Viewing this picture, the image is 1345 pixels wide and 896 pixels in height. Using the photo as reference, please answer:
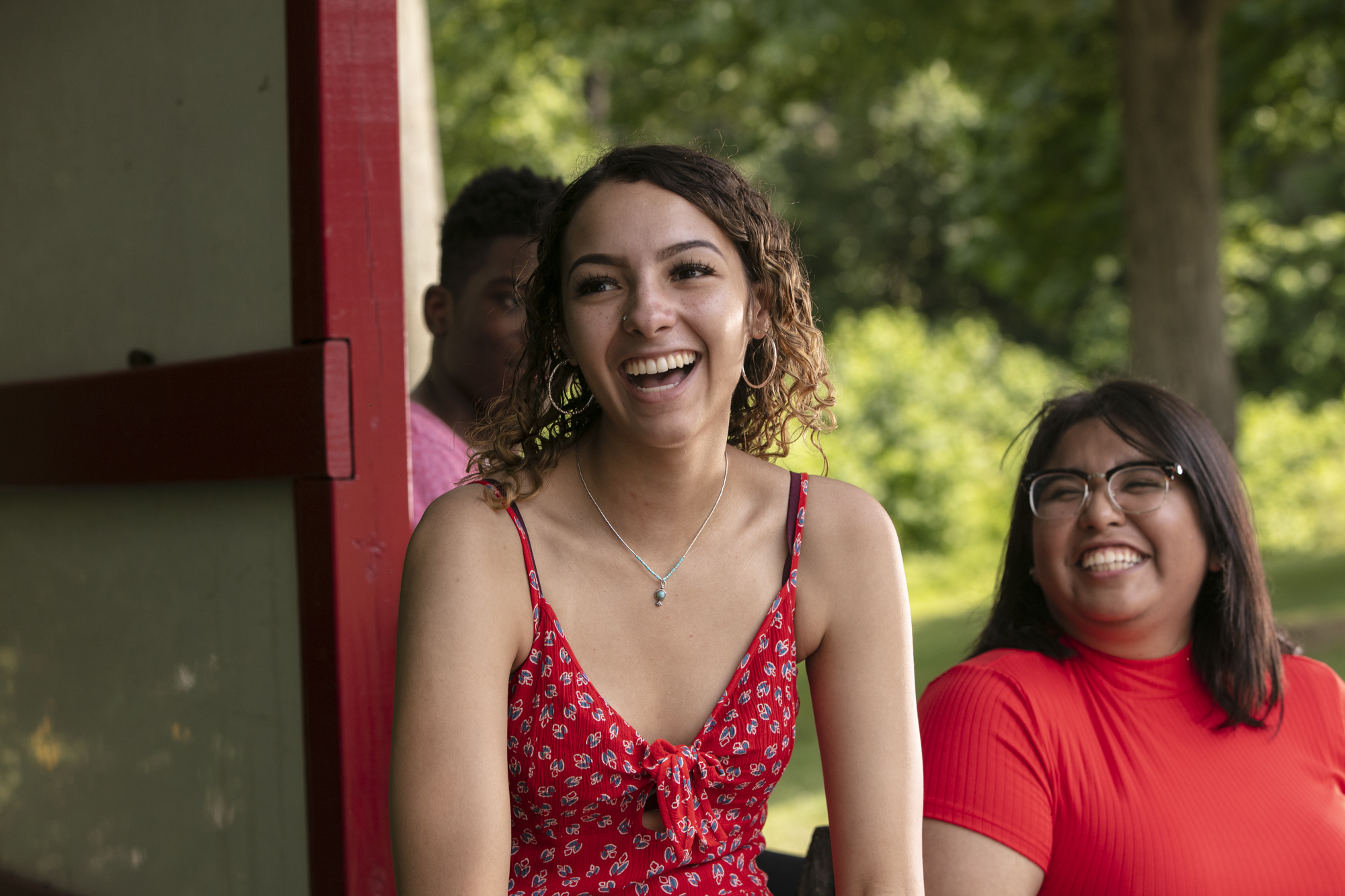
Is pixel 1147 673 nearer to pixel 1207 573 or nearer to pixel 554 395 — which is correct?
pixel 1207 573

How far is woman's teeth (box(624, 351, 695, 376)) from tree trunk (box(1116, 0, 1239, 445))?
5.32 metres

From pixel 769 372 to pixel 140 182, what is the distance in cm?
128

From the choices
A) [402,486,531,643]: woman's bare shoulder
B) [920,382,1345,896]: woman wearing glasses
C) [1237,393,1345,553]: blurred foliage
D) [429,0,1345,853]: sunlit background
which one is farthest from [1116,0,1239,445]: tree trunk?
[1237,393,1345,553]: blurred foliage

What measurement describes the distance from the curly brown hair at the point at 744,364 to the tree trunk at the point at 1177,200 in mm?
4947

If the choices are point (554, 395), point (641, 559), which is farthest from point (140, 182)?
point (641, 559)

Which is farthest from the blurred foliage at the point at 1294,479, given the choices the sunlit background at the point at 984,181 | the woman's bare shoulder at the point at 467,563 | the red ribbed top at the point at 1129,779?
the woman's bare shoulder at the point at 467,563

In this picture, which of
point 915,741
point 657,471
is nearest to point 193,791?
point 657,471

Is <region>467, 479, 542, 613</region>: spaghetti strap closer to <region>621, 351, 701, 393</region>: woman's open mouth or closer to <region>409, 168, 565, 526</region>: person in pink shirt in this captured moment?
<region>621, 351, 701, 393</region>: woman's open mouth

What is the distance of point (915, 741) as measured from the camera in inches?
80.3

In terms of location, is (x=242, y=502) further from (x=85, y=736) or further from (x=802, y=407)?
(x=802, y=407)

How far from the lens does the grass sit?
5.25 metres

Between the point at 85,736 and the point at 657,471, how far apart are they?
1424mm

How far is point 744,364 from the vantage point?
2.19m

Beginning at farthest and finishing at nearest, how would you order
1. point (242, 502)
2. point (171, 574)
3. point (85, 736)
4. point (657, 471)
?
point (85, 736) → point (171, 574) → point (242, 502) → point (657, 471)
